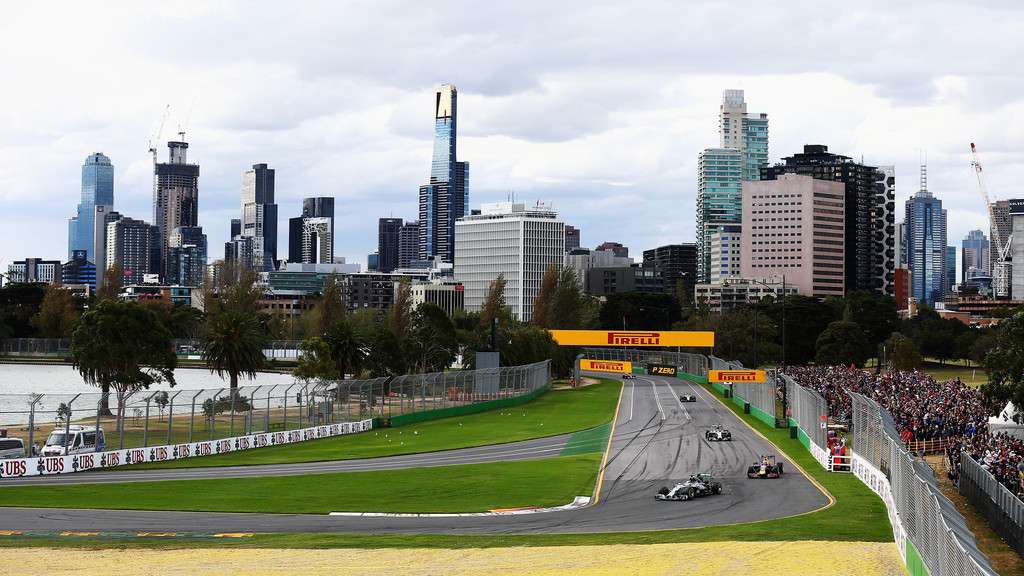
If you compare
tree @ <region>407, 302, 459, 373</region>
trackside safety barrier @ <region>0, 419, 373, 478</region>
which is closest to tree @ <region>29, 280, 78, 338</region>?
tree @ <region>407, 302, 459, 373</region>

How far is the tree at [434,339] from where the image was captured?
108 m

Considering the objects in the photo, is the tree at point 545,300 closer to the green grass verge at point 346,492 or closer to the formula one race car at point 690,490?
the green grass verge at point 346,492

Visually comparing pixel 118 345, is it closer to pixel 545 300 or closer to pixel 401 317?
→ pixel 401 317

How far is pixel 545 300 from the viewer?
155 metres

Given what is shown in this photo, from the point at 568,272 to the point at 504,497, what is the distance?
429 ft

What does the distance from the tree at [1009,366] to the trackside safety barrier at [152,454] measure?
39.1 metres

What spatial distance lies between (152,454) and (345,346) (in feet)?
124

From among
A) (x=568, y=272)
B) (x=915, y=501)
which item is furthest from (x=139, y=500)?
(x=568, y=272)

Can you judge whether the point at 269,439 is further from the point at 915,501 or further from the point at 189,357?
the point at 189,357

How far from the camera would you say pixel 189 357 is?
17038cm

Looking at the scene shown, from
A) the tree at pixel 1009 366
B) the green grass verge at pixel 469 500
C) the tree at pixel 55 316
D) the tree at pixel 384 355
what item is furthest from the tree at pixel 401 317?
the tree at pixel 1009 366

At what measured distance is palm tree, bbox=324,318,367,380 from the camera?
85938 mm

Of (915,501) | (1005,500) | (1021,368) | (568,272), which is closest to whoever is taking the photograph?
(915,501)

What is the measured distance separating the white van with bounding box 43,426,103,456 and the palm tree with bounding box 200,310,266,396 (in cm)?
2510
